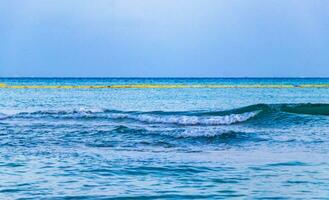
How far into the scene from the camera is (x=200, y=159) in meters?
13.6

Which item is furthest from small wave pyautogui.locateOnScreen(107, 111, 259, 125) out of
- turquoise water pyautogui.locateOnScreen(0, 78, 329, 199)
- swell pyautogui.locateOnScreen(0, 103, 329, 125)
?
turquoise water pyautogui.locateOnScreen(0, 78, 329, 199)

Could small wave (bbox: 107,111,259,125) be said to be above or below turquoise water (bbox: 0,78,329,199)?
below

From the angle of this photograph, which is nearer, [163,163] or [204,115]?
[163,163]

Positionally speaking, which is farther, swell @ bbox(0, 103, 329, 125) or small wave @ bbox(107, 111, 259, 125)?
swell @ bbox(0, 103, 329, 125)

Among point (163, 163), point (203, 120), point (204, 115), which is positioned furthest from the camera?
point (204, 115)

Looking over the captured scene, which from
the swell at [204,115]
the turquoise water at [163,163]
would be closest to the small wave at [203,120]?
the swell at [204,115]

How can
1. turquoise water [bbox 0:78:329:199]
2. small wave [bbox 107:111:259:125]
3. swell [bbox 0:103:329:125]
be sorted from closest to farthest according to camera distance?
turquoise water [bbox 0:78:329:199], small wave [bbox 107:111:259:125], swell [bbox 0:103:329:125]

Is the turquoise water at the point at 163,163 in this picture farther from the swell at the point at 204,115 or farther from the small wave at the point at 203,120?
the swell at the point at 204,115

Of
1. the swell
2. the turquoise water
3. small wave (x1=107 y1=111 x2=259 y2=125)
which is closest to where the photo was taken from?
the turquoise water

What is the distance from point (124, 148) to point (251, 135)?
4556 mm

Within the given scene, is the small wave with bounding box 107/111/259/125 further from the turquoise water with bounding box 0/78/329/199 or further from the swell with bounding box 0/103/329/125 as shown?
the turquoise water with bounding box 0/78/329/199

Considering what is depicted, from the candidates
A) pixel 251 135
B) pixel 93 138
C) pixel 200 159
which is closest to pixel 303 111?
pixel 251 135

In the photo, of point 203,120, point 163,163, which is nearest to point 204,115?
point 203,120

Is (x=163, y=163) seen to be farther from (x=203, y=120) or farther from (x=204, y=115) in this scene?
(x=204, y=115)
